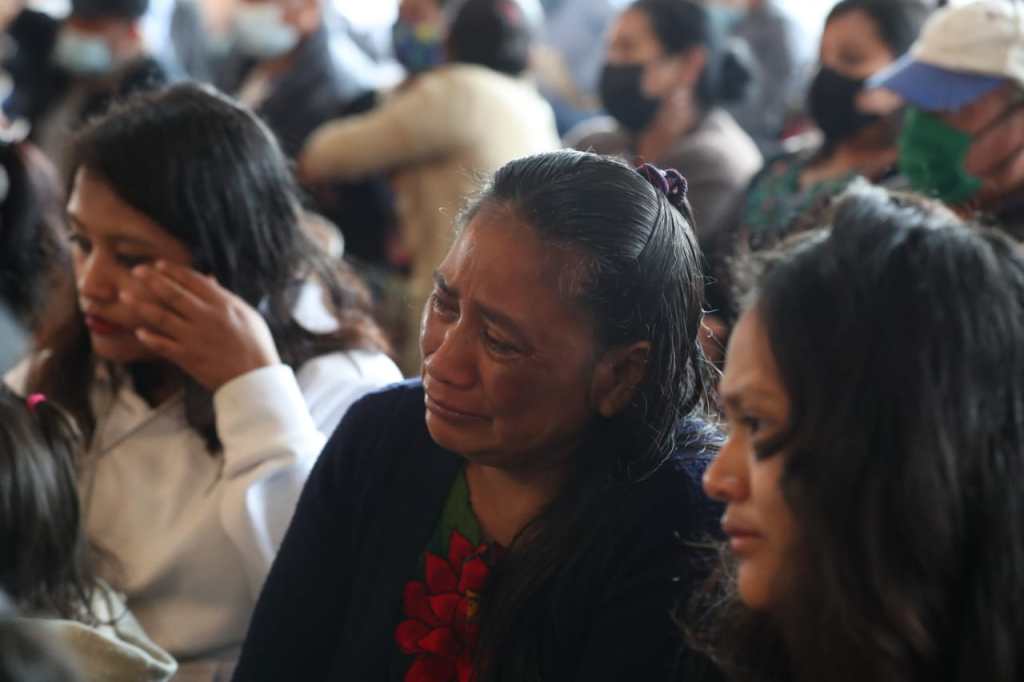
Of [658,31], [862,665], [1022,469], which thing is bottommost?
[658,31]

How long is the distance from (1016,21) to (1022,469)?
1.96m

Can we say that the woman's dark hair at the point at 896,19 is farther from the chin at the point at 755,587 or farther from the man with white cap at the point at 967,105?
the chin at the point at 755,587

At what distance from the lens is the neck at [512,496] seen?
151 centimetres

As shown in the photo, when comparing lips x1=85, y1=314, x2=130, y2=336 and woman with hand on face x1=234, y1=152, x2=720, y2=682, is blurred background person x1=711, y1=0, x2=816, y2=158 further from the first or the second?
woman with hand on face x1=234, y1=152, x2=720, y2=682

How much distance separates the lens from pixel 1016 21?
2785mm

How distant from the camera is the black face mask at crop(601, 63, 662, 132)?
150 inches

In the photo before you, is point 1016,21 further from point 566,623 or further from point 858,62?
point 566,623

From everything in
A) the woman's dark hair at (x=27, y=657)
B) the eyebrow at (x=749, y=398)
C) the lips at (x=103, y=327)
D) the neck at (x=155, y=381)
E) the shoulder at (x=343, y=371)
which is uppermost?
the woman's dark hair at (x=27, y=657)

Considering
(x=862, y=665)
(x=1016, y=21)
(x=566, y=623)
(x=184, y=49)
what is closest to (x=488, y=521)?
(x=566, y=623)

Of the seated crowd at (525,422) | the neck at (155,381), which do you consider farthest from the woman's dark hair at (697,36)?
the neck at (155,381)

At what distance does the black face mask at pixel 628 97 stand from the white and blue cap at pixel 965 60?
1.05 metres

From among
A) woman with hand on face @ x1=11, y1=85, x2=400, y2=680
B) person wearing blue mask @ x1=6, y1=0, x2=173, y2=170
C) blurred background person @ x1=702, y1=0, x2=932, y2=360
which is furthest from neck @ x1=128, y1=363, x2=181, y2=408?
person wearing blue mask @ x1=6, y1=0, x2=173, y2=170

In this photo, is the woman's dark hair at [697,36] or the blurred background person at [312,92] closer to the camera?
the woman's dark hair at [697,36]

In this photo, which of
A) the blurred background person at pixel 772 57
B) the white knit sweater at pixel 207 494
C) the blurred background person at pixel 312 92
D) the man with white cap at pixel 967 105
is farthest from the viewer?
the blurred background person at pixel 772 57
